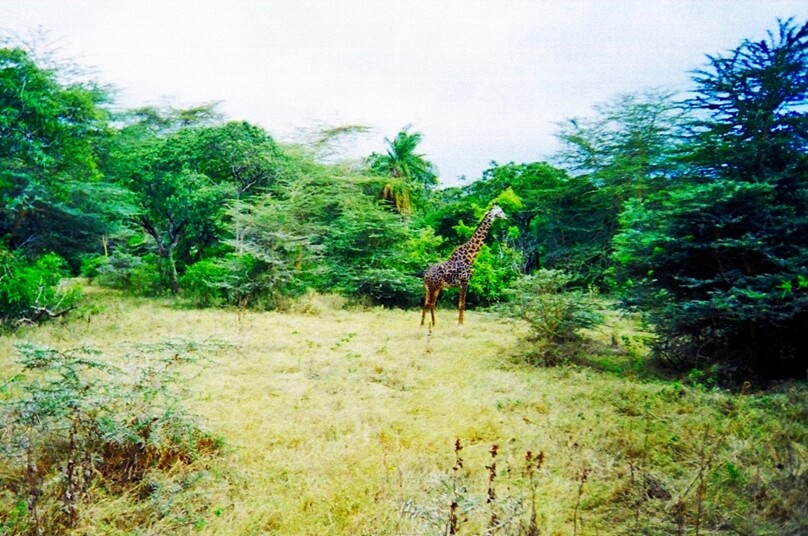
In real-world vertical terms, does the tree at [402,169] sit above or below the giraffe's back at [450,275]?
above

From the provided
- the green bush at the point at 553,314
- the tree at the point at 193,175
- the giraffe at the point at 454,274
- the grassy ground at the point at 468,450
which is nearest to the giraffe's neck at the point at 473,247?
the giraffe at the point at 454,274

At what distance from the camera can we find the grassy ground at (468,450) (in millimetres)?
2711

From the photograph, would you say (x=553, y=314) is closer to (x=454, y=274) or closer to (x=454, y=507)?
(x=454, y=274)

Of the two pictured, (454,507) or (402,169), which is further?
(402,169)

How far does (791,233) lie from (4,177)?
496 inches

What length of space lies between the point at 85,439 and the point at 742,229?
6684mm

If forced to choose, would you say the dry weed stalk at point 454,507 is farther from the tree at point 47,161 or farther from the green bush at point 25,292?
the tree at point 47,161

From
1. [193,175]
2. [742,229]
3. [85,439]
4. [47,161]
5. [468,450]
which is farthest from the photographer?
[193,175]

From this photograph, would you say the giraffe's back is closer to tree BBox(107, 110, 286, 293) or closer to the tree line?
the tree line

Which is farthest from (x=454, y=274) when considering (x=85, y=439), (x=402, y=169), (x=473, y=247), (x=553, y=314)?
(x=402, y=169)

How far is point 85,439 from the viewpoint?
10.8 feet

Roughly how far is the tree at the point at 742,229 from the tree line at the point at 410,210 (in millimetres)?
20

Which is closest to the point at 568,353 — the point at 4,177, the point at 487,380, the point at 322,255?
the point at 487,380

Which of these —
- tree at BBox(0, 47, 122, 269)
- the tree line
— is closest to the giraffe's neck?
the tree line
